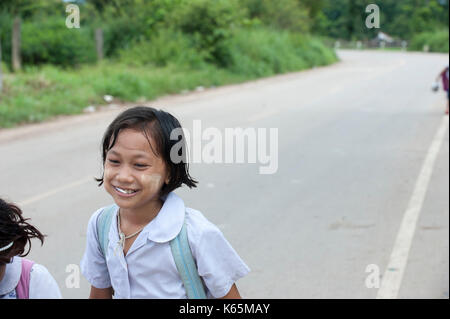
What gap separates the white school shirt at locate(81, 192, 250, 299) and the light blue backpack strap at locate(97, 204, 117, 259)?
0.04 metres

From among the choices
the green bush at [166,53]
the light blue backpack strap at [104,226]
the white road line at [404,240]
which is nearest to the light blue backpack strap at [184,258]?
the light blue backpack strap at [104,226]

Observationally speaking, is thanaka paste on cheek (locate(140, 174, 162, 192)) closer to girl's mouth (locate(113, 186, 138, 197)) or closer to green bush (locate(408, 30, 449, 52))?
girl's mouth (locate(113, 186, 138, 197))

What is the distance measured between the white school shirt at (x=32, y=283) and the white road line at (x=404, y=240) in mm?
3039

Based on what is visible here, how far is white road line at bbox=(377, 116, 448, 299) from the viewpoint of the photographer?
4.38 metres

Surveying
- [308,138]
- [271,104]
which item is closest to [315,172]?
[308,138]

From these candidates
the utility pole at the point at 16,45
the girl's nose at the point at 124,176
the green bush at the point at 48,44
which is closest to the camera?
the girl's nose at the point at 124,176

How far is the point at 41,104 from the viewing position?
12.7 metres

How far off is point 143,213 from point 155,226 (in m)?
0.07

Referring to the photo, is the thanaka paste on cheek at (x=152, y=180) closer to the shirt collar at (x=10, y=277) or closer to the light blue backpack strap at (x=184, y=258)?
the light blue backpack strap at (x=184, y=258)

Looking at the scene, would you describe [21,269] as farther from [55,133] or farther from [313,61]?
[313,61]

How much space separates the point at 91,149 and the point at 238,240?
4.72 metres

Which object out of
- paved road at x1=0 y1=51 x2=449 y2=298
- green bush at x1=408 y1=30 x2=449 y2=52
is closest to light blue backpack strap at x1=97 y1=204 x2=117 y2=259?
paved road at x1=0 y1=51 x2=449 y2=298

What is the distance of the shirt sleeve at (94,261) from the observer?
6.02 feet

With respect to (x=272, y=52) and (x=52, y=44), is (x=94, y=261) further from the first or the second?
(x=272, y=52)
